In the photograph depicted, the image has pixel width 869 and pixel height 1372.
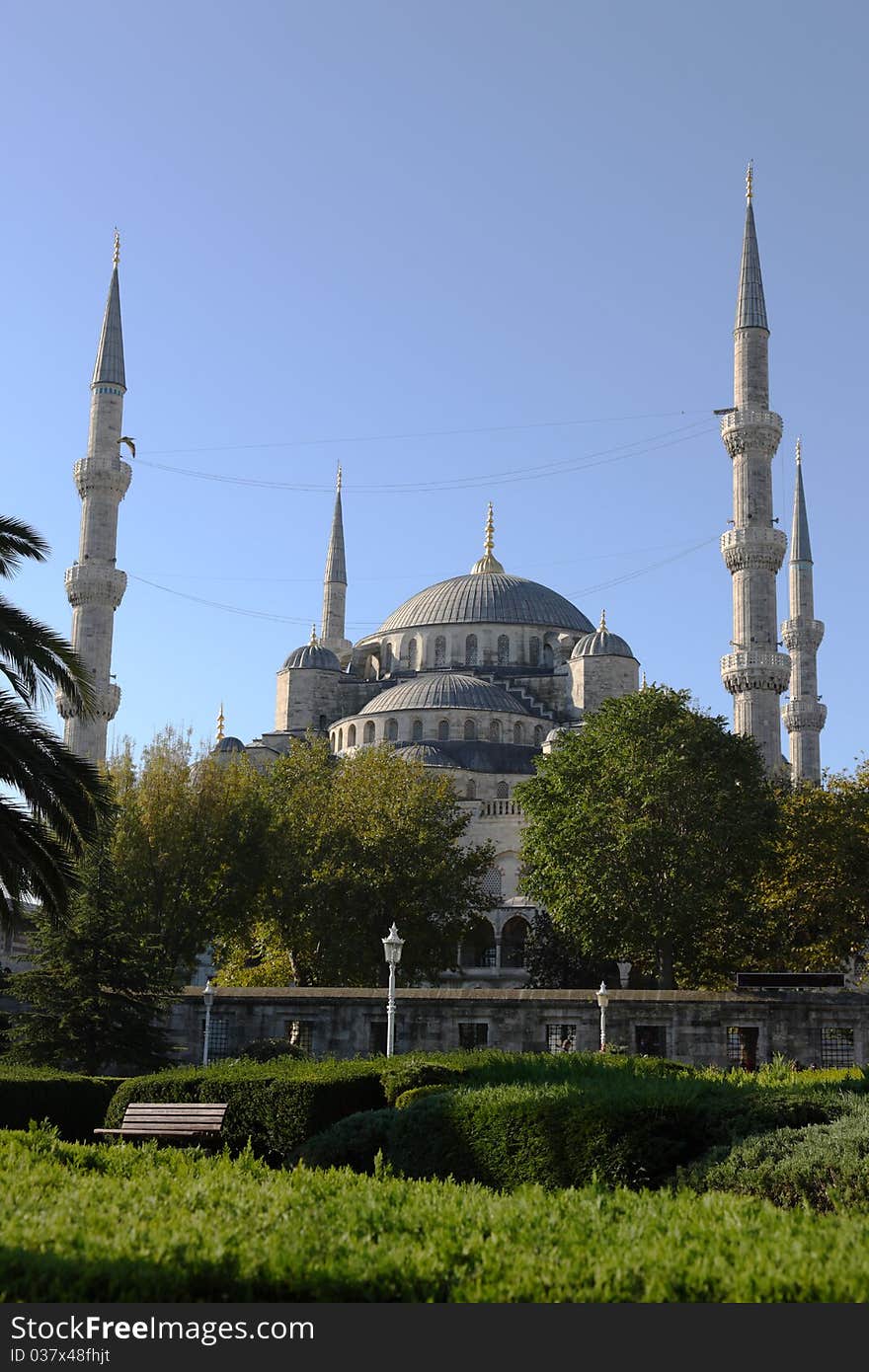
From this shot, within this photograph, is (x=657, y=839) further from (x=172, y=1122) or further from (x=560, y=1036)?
(x=172, y=1122)

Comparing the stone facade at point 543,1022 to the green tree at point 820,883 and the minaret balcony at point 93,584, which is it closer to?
the green tree at point 820,883

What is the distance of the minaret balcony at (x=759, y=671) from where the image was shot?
50594 millimetres

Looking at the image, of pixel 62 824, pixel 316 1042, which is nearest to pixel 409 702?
pixel 316 1042

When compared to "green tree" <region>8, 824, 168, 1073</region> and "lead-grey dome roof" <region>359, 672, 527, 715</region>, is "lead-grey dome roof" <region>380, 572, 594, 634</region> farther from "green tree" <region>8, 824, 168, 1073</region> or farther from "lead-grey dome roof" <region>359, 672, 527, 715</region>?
"green tree" <region>8, 824, 168, 1073</region>

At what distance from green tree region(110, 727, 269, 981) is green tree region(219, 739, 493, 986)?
2.46 feet

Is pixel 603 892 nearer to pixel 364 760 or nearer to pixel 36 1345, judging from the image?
pixel 364 760

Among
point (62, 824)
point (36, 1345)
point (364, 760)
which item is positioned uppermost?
point (364, 760)

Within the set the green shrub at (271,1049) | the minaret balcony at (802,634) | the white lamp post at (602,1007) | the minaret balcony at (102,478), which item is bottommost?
the green shrub at (271,1049)

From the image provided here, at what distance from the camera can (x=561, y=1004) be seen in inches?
1176

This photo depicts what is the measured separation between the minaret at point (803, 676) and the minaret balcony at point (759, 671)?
15.1 metres

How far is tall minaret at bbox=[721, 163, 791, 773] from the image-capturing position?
5103 cm

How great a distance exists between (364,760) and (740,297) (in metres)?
22.6

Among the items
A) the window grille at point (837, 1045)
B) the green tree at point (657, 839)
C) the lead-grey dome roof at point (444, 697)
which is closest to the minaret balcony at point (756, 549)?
the green tree at point (657, 839)

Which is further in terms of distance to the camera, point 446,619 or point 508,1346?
point 446,619
